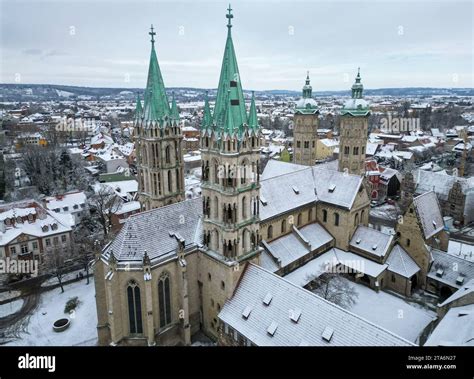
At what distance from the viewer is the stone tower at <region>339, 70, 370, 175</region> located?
37494mm

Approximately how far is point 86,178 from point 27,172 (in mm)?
10229

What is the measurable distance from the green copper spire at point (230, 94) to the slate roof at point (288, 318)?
31.5ft

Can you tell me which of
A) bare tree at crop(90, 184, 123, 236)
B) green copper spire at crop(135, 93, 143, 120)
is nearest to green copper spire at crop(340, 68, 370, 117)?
green copper spire at crop(135, 93, 143, 120)

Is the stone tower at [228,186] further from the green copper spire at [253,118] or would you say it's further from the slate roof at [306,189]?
the slate roof at [306,189]

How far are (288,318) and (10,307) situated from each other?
25482 mm

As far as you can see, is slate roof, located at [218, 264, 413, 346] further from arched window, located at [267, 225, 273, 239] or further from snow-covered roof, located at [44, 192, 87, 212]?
snow-covered roof, located at [44, 192, 87, 212]

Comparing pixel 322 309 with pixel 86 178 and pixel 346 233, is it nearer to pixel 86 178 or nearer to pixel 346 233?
pixel 346 233

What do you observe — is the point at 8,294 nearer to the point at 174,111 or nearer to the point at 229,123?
the point at 174,111

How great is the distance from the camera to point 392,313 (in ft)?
85.3

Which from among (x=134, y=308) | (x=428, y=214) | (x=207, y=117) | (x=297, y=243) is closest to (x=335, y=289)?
(x=297, y=243)

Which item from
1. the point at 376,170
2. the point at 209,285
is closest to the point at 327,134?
the point at 376,170

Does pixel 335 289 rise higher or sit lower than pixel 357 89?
lower

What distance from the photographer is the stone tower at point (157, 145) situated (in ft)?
90.1

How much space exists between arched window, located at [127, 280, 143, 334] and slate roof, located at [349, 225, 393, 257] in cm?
1985
